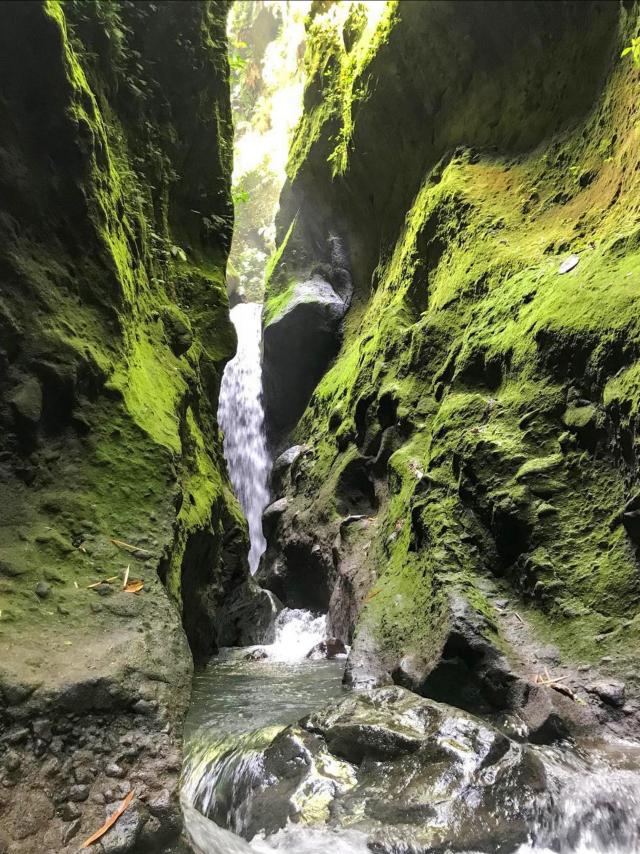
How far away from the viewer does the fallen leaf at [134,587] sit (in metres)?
2.83

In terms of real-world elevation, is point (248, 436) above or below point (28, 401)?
above

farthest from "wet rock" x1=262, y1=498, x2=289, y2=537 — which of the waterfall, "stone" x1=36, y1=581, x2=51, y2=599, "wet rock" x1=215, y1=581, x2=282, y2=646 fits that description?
"stone" x1=36, y1=581, x2=51, y2=599

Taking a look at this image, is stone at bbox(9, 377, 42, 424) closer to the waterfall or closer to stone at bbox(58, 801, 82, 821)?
stone at bbox(58, 801, 82, 821)

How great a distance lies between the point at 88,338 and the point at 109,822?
111 inches

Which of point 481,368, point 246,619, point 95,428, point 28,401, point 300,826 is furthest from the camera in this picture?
point 246,619

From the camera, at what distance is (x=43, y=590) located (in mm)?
2566

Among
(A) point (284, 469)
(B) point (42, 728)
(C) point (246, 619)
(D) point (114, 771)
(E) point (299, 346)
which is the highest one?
(E) point (299, 346)

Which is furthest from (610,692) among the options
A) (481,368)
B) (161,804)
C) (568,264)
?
(568,264)

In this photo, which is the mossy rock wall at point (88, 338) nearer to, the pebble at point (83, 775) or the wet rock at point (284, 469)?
the pebble at point (83, 775)

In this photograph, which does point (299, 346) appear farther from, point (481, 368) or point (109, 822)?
point (109, 822)

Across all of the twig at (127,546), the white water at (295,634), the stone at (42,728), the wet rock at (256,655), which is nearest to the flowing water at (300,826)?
the stone at (42,728)

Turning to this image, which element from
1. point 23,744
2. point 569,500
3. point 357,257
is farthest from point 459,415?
point 357,257

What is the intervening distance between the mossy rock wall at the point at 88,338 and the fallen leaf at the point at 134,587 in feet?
0.15

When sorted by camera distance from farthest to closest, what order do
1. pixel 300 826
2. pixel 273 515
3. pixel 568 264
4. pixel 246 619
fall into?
pixel 273 515
pixel 246 619
pixel 568 264
pixel 300 826
